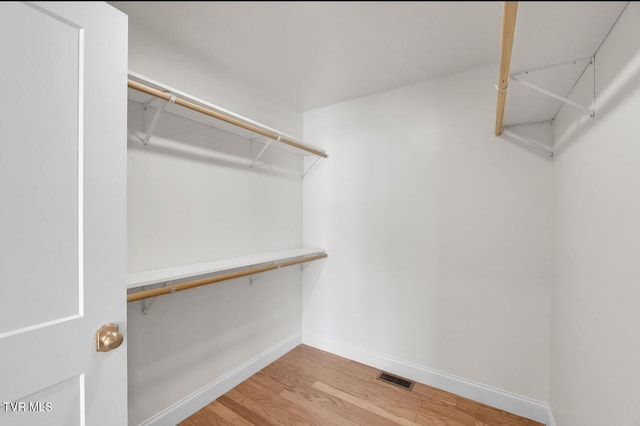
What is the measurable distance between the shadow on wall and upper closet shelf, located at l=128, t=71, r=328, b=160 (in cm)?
144

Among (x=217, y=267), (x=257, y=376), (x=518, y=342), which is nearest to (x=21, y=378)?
(x=217, y=267)

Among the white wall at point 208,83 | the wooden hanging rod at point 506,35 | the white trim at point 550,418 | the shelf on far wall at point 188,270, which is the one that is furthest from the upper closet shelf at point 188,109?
the white trim at point 550,418

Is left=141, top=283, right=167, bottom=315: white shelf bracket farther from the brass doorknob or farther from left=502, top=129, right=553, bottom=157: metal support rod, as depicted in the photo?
left=502, top=129, right=553, bottom=157: metal support rod

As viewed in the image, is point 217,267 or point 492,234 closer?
point 217,267

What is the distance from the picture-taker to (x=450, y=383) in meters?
1.75

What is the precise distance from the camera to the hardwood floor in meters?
1.50

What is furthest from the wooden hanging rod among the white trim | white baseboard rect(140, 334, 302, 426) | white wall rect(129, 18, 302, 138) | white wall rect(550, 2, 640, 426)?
white baseboard rect(140, 334, 302, 426)

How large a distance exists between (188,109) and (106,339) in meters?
1.06

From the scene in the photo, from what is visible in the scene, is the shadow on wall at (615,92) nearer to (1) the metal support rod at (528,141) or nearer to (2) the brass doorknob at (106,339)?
(1) the metal support rod at (528,141)

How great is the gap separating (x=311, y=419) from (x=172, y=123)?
181 centimetres

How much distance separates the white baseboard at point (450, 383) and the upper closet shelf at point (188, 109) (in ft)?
5.42

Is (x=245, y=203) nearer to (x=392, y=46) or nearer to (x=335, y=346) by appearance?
(x=335, y=346)

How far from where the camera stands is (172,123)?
1.44m

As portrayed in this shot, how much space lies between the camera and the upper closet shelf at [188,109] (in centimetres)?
109
